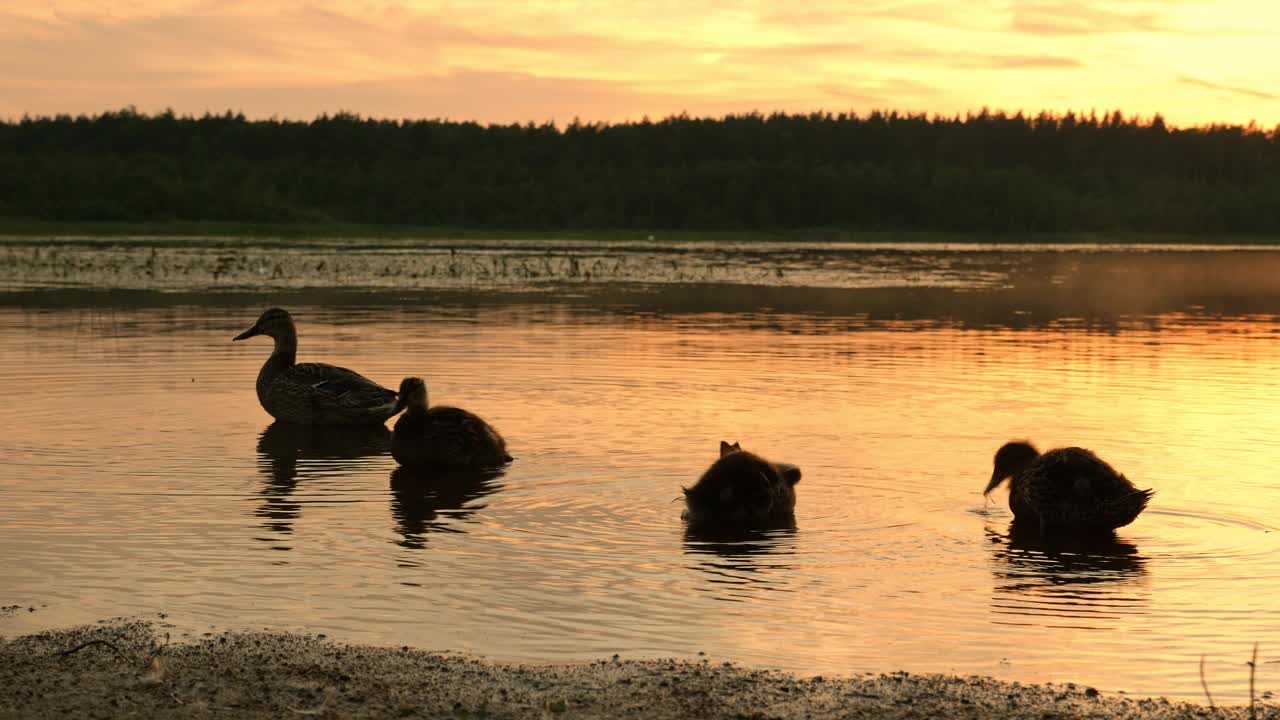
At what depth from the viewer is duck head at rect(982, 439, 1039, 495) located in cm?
1305

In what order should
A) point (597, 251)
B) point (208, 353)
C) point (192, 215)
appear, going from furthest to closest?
point (192, 215), point (597, 251), point (208, 353)

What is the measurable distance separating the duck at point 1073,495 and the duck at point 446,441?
485 cm

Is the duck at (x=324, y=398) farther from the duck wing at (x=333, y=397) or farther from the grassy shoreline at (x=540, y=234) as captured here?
the grassy shoreline at (x=540, y=234)

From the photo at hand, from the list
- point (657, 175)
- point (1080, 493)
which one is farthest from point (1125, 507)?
point (657, 175)

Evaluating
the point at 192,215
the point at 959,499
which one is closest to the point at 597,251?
the point at 192,215

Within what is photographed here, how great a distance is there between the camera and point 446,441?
14430mm

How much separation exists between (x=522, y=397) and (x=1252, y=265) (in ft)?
205

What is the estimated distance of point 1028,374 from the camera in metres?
22.2

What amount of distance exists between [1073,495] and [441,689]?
20.2 feet

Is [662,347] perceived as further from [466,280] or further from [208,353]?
[466,280]

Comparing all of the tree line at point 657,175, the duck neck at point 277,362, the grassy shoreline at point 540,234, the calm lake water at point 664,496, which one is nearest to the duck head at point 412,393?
the calm lake water at point 664,496

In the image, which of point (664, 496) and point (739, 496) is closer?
point (739, 496)

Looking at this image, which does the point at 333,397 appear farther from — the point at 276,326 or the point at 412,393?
the point at 412,393

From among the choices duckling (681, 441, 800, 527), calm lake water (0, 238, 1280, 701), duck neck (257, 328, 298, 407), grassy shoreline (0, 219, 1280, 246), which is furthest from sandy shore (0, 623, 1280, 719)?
grassy shoreline (0, 219, 1280, 246)
